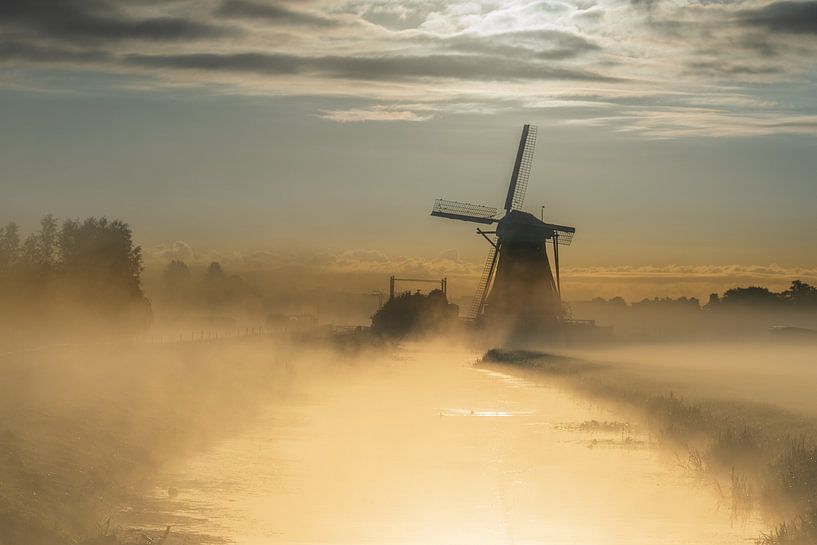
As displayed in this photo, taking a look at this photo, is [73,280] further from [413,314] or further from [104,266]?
[413,314]

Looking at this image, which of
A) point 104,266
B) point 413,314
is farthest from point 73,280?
point 413,314

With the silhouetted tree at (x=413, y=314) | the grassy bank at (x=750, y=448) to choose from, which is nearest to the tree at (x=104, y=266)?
the silhouetted tree at (x=413, y=314)

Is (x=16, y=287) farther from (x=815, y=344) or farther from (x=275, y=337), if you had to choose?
(x=815, y=344)

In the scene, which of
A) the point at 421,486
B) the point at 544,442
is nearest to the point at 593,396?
the point at 544,442

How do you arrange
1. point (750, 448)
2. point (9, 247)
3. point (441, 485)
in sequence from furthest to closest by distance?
1. point (9, 247)
2. point (441, 485)
3. point (750, 448)

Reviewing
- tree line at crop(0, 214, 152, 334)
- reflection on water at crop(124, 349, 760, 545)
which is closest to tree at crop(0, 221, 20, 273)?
tree line at crop(0, 214, 152, 334)

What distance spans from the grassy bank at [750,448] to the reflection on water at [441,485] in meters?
0.75

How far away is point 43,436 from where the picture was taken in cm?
3030

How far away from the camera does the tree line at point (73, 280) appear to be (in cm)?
9850

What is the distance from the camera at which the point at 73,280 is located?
105 meters

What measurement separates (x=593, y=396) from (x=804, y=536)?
124 ft

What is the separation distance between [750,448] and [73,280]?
83505mm

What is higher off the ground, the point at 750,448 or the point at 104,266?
the point at 750,448

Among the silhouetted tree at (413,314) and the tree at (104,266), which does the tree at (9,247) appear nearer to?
the tree at (104,266)
